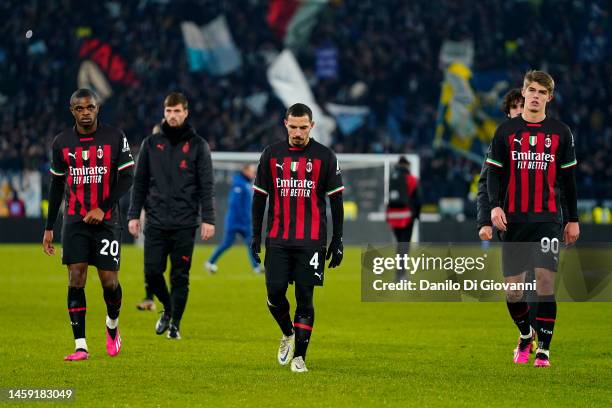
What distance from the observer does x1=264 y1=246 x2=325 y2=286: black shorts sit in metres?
8.23

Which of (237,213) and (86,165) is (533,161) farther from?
(237,213)

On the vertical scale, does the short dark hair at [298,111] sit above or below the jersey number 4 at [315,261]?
above

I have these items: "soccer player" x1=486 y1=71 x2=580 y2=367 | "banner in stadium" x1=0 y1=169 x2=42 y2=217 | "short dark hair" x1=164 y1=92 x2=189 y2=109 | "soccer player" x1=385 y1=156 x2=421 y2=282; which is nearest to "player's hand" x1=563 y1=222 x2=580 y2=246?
"soccer player" x1=486 y1=71 x2=580 y2=367

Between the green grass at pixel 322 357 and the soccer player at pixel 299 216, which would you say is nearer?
the green grass at pixel 322 357

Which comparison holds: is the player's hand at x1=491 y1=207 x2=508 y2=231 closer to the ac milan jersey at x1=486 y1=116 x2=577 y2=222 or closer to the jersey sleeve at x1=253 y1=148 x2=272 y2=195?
the ac milan jersey at x1=486 y1=116 x2=577 y2=222

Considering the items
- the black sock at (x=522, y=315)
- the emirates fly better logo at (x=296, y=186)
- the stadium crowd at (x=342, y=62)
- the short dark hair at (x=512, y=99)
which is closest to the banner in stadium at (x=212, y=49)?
the stadium crowd at (x=342, y=62)

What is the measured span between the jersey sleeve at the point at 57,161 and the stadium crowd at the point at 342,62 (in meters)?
25.1

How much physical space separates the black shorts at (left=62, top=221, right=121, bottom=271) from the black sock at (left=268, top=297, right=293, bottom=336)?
1255 millimetres

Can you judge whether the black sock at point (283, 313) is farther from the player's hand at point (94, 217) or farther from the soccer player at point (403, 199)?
the soccer player at point (403, 199)

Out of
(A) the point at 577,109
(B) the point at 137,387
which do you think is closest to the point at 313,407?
(B) the point at 137,387

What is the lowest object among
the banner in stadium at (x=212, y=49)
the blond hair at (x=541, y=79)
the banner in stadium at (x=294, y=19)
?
the blond hair at (x=541, y=79)

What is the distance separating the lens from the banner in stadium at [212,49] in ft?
126

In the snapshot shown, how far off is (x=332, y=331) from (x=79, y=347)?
129 inches

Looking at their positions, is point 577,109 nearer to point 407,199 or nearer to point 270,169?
point 407,199
